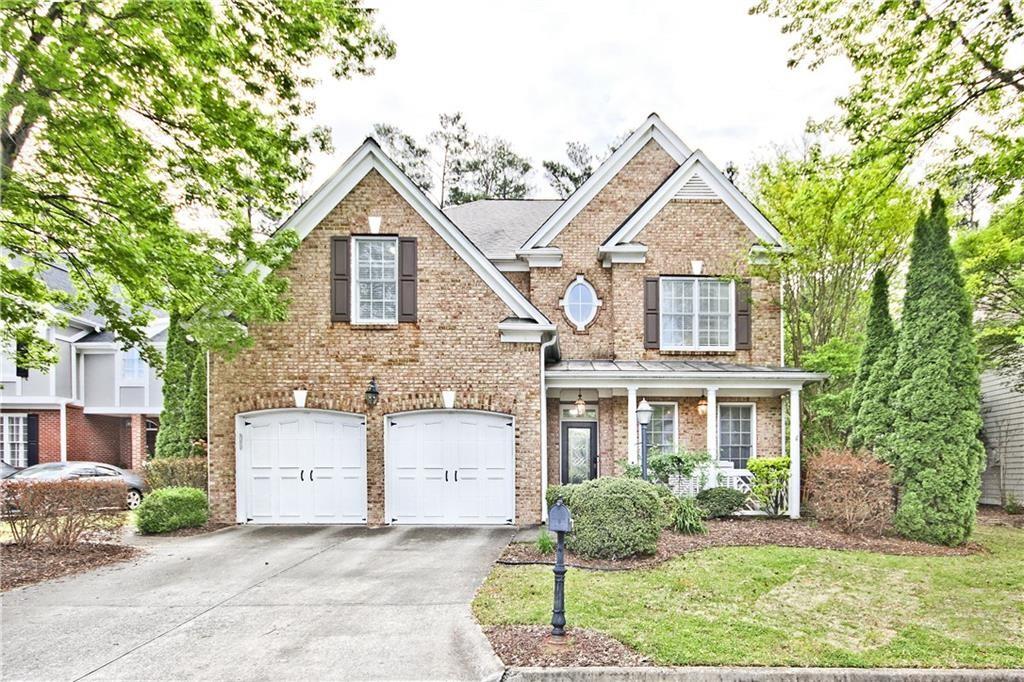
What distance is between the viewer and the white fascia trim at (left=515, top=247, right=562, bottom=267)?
14.9 m

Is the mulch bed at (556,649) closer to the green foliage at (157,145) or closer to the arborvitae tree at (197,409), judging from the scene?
the green foliage at (157,145)

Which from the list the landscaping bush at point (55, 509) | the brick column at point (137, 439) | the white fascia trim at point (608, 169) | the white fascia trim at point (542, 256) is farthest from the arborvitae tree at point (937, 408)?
the brick column at point (137, 439)

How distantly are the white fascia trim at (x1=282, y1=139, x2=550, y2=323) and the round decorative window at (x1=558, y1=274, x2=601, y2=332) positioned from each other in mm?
3427

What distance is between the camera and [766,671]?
4.83 meters

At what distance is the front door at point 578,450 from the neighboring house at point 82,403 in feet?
57.8

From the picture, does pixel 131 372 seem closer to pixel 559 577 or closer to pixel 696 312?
pixel 696 312

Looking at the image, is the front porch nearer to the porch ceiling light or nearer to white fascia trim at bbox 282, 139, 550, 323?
the porch ceiling light

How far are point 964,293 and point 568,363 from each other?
7458 mm

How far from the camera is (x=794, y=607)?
21.5 feet

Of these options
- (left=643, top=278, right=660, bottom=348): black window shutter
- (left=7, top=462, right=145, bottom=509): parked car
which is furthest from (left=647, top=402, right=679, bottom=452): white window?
(left=7, top=462, right=145, bottom=509): parked car

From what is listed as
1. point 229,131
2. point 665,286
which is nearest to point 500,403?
point 665,286

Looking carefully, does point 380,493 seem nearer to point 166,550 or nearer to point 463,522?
point 463,522

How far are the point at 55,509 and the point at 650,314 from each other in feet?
39.4

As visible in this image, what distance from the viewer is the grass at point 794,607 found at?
5.23 metres
